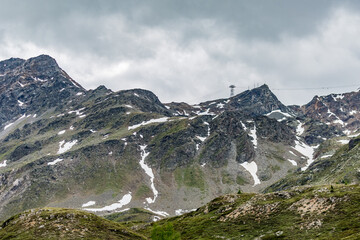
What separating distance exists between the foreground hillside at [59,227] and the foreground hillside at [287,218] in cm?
1926

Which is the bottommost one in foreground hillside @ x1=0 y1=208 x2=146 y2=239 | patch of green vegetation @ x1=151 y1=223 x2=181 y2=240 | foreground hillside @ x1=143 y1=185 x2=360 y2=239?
foreground hillside @ x1=143 y1=185 x2=360 y2=239

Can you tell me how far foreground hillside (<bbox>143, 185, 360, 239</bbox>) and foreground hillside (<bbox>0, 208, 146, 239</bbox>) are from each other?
19260 mm

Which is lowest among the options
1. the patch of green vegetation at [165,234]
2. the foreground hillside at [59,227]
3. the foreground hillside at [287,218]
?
the foreground hillside at [287,218]

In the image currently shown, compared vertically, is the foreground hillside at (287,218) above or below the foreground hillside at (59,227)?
below

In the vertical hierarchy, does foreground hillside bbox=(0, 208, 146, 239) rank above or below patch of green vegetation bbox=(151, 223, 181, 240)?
above

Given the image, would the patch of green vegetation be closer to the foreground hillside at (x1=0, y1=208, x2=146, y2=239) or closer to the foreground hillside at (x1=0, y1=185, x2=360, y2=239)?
the foreground hillside at (x1=0, y1=185, x2=360, y2=239)

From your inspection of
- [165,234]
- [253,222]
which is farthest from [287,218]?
[165,234]

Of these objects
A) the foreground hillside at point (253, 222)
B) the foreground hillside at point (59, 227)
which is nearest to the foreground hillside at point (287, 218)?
the foreground hillside at point (253, 222)

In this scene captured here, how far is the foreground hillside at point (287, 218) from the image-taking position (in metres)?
83.1

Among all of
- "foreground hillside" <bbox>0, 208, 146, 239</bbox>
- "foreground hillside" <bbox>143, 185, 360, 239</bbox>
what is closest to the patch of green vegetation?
"foreground hillside" <bbox>143, 185, 360, 239</bbox>

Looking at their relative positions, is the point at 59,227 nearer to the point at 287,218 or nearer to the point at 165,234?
the point at 165,234

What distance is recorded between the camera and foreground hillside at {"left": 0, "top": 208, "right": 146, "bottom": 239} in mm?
97000

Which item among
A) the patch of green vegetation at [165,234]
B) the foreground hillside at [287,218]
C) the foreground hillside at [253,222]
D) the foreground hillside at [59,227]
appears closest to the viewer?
the foreground hillside at [287,218]

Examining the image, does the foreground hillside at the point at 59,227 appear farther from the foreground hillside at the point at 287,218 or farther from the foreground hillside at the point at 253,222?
the foreground hillside at the point at 287,218
